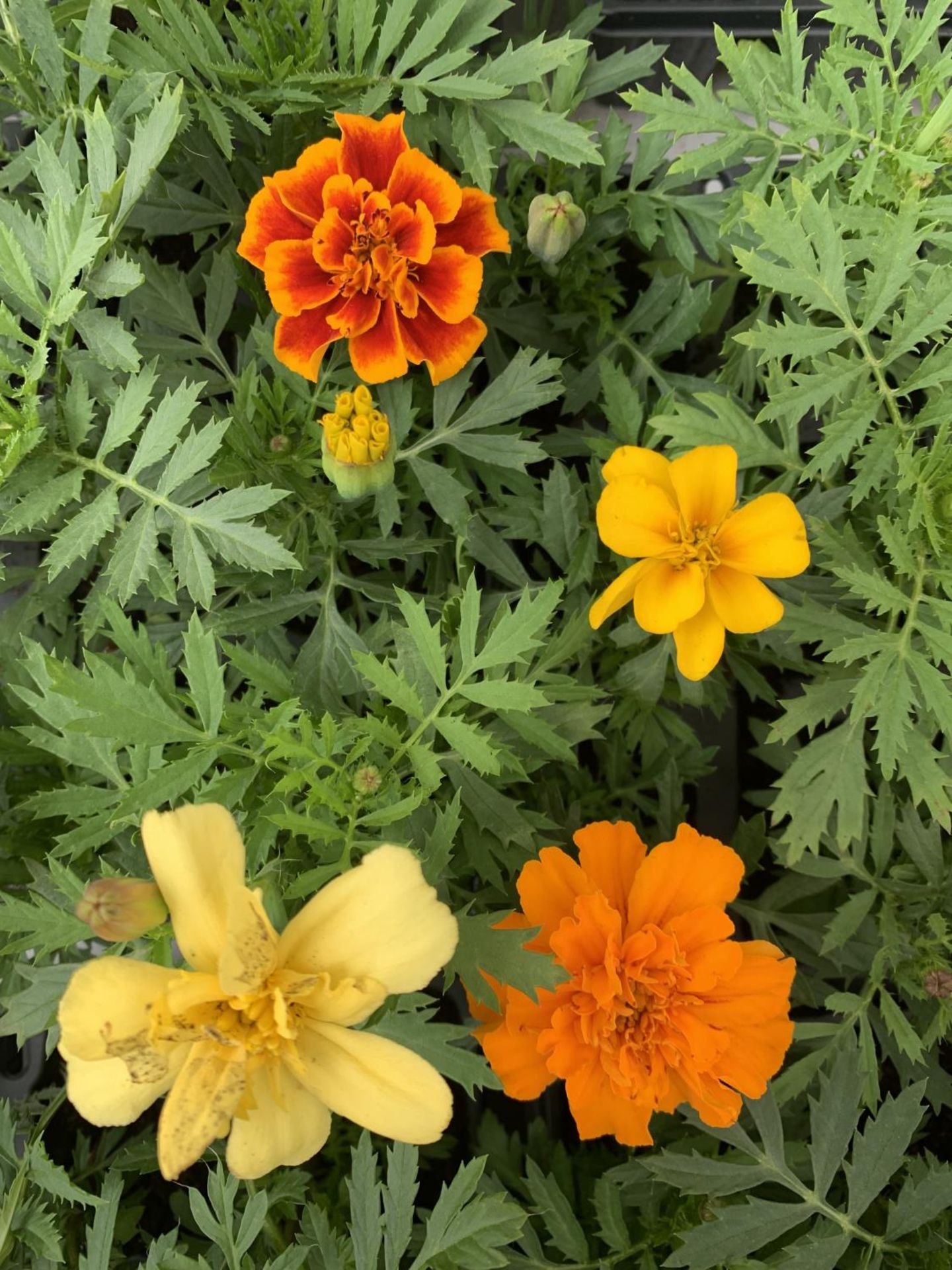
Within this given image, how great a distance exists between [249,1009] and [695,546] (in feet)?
1.53

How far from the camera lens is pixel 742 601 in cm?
78

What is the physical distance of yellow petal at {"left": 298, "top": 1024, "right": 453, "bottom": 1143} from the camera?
1.87ft

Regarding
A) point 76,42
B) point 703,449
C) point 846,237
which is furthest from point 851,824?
point 76,42

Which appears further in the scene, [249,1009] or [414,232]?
[414,232]

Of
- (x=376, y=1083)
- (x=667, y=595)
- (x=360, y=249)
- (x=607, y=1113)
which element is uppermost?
(x=360, y=249)

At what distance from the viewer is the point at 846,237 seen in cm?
97

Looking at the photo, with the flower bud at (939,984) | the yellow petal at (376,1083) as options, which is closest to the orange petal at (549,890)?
the yellow petal at (376,1083)

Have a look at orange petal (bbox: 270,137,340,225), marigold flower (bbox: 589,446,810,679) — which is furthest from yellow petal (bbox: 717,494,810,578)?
orange petal (bbox: 270,137,340,225)

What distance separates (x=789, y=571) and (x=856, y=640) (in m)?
→ 0.09

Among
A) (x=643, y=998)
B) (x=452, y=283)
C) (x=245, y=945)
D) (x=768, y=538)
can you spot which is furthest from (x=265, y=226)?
(x=643, y=998)

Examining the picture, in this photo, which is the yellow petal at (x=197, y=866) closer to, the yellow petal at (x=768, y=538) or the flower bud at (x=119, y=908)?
the flower bud at (x=119, y=908)

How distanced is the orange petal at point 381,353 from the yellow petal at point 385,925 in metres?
0.43

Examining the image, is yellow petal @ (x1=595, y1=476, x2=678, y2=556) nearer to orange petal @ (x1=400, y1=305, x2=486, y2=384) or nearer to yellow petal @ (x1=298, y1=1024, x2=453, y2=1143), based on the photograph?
orange petal @ (x1=400, y1=305, x2=486, y2=384)

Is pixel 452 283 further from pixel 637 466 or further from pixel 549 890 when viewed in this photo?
pixel 549 890
